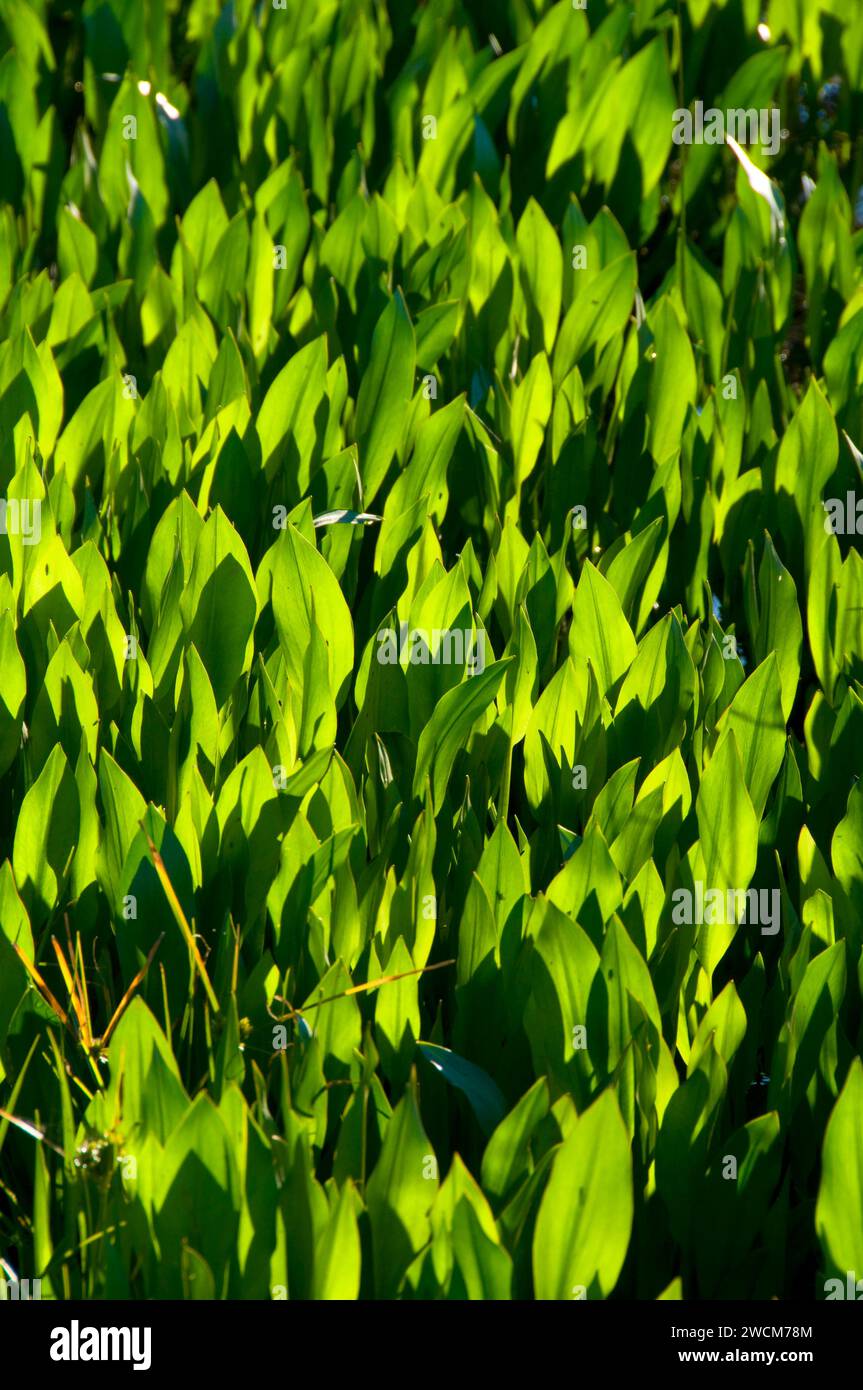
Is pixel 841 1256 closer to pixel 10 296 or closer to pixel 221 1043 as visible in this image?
pixel 221 1043

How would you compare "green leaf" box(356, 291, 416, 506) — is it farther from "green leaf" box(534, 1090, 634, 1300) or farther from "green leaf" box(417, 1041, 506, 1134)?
"green leaf" box(534, 1090, 634, 1300)

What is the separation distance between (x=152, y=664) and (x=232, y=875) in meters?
0.32

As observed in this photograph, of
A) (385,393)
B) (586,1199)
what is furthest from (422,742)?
(385,393)

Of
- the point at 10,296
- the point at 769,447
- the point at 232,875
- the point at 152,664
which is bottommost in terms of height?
the point at 232,875

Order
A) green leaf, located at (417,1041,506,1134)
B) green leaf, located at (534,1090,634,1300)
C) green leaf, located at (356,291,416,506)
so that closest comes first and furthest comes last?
green leaf, located at (534,1090,634,1300)
green leaf, located at (417,1041,506,1134)
green leaf, located at (356,291,416,506)

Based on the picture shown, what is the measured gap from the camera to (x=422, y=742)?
1.63m

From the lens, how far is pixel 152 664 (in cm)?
173

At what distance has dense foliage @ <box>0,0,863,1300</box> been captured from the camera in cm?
123

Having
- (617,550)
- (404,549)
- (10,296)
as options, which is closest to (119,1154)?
(404,549)

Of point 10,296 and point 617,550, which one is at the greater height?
point 10,296

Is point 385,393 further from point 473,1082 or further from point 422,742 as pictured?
point 473,1082

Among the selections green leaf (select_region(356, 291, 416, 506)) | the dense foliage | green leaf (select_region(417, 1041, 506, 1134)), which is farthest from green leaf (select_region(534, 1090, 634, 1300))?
green leaf (select_region(356, 291, 416, 506))

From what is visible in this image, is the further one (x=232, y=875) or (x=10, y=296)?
(x=10, y=296)

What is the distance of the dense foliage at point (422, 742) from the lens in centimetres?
123
